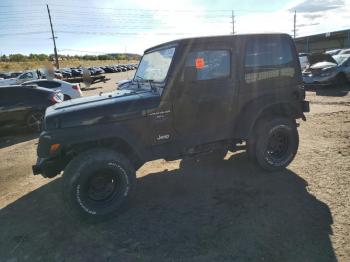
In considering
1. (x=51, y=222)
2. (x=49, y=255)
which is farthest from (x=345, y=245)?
(x=51, y=222)

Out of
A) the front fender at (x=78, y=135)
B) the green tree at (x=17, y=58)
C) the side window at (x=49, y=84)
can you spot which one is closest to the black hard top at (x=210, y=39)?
the front fender at (x=78, y=135)

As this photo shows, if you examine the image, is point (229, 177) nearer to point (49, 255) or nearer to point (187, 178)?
point (187, 178)

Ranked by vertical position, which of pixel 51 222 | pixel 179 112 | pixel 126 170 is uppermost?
pixel 179 112

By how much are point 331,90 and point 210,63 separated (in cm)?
1103

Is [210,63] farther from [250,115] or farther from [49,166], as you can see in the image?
[49,166]

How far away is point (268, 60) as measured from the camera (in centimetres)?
500

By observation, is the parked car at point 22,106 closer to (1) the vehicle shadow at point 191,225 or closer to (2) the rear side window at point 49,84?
(2) the rear side window at point 49,84

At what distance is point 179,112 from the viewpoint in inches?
173

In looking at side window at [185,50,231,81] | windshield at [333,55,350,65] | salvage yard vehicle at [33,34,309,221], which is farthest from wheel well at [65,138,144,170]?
windshield at [333,55,350,65]

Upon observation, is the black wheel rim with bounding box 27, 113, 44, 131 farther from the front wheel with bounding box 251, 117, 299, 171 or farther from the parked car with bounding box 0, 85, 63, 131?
the front wheel with bounding box 251, 117, 299, 171

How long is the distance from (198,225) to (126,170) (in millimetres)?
1123

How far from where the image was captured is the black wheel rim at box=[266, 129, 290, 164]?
5320mm

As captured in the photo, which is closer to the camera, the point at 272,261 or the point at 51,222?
the point at 272,261

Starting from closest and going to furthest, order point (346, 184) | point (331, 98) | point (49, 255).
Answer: point (49, 255)
point (346, 184)
point (331, 98)
